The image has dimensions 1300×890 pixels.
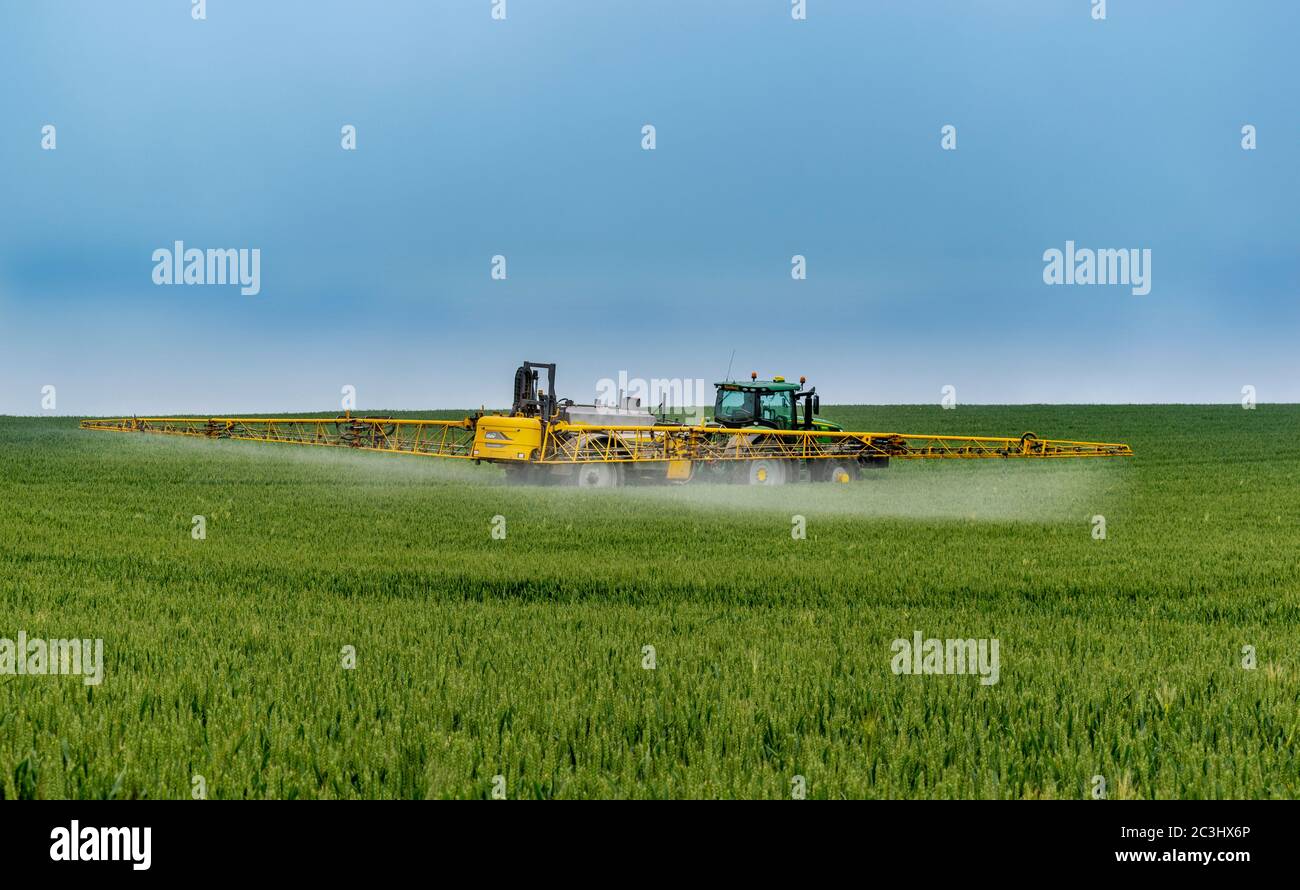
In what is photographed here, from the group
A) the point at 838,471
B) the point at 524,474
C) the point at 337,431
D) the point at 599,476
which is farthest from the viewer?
the point at 337,431

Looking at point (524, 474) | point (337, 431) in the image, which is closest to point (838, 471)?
point (524, 474)

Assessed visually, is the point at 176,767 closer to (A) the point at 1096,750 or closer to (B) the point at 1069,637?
(A) the point at 1096,750

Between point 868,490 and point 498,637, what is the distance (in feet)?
62.8

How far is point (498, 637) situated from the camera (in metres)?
8.24

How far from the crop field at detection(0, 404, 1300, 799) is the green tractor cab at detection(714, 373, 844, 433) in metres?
7.66

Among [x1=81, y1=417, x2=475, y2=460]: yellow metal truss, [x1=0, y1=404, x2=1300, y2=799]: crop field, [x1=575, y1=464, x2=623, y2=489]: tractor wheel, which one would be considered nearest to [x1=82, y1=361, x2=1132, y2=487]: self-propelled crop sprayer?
[x1=575, y1=464, x2=623, y2=489]: tractor wheel

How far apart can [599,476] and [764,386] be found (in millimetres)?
5413

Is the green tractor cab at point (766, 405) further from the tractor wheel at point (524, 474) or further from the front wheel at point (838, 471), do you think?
the tractor wheel at point (524, 474)

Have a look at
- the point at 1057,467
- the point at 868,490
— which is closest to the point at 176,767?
the point at 868,490

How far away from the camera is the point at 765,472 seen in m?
27.3

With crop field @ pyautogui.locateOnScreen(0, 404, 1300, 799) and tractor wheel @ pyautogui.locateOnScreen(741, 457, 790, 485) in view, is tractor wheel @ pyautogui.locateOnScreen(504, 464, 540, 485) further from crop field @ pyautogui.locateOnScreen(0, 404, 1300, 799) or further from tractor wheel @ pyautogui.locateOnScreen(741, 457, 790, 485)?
crop field @ pyautogui.locateOnScreen(0, 404, 1300, 799)

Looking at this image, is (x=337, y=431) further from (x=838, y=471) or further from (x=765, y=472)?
(x=838, y=471)

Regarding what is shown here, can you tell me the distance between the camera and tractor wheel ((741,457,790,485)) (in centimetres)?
2711

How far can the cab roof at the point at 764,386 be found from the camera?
91.6 feet
